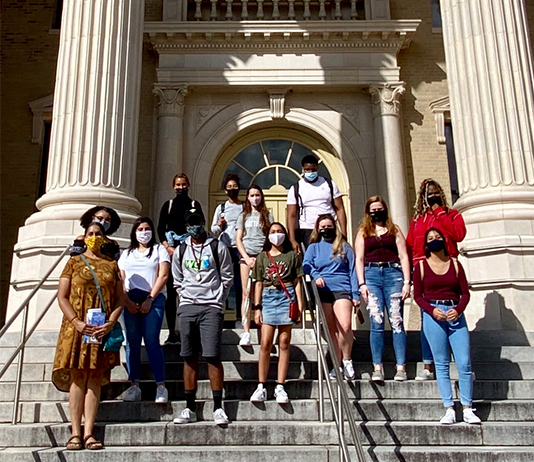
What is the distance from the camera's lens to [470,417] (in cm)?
500

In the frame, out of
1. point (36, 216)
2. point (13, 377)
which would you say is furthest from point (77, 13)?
point (13, 377)

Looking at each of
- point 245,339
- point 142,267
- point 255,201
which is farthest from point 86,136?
point 245,339

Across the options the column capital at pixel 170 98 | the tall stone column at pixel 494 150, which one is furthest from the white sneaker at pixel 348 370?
the column capital at pixel 170 98

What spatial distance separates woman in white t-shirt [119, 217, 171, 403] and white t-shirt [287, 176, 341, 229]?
2017 millimetres

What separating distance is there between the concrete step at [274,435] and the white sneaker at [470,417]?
2.0 inches

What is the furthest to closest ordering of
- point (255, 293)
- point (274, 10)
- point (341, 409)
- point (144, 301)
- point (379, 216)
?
point (274, 10)
point (379, 216)
point (255, 293)
point (144, 301)
point (341, 409)

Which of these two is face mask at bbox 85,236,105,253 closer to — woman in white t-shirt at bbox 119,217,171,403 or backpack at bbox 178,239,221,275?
woman in white t-shirt at bbox 119,217,171,403

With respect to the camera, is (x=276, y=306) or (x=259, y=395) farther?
(x=276, y=306)

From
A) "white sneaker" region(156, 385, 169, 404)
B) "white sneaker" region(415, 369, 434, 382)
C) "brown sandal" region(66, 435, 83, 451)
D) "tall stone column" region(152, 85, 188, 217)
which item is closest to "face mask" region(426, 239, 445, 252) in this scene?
"white sneaker" region(415, 369, 434, 382)

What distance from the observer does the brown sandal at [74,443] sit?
184 inches

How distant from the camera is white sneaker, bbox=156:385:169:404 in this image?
5307mm

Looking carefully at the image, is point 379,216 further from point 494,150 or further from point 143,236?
point 494,150

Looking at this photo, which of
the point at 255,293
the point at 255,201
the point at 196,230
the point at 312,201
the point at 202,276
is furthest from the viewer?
the point at 312,201

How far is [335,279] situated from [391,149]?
710 cm
